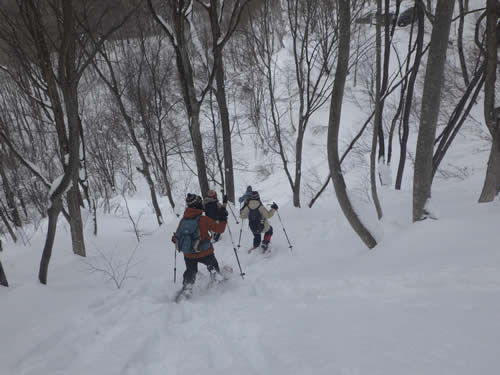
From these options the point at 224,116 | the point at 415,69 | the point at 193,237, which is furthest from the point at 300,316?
the point at 415,69

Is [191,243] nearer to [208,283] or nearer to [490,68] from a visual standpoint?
[208,283]

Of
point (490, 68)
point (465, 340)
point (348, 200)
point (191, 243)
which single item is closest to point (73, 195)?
point (191, 243)

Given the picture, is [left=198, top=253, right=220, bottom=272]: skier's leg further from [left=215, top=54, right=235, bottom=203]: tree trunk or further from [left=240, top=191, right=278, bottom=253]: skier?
[left=215, top=54, right=235, bottom=203]: tree trunk

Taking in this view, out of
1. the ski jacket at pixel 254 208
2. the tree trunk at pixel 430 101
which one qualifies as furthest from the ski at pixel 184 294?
the tree trunk at pixel 430 101

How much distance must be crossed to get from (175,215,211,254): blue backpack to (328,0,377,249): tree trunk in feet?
7.29

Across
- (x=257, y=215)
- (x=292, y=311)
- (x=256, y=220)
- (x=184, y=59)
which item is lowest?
(x=292, y=311)

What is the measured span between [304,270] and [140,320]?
99.9 inches

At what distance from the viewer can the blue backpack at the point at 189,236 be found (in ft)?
13.8

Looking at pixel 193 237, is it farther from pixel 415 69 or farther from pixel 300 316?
pixel 415 69

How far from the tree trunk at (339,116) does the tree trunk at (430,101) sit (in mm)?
802

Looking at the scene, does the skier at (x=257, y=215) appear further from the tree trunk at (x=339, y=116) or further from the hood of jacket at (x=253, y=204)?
the tree trunk at (x=339, y=116)

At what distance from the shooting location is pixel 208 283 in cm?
459

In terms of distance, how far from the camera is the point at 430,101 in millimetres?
3422

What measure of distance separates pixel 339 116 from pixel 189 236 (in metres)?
2.85
